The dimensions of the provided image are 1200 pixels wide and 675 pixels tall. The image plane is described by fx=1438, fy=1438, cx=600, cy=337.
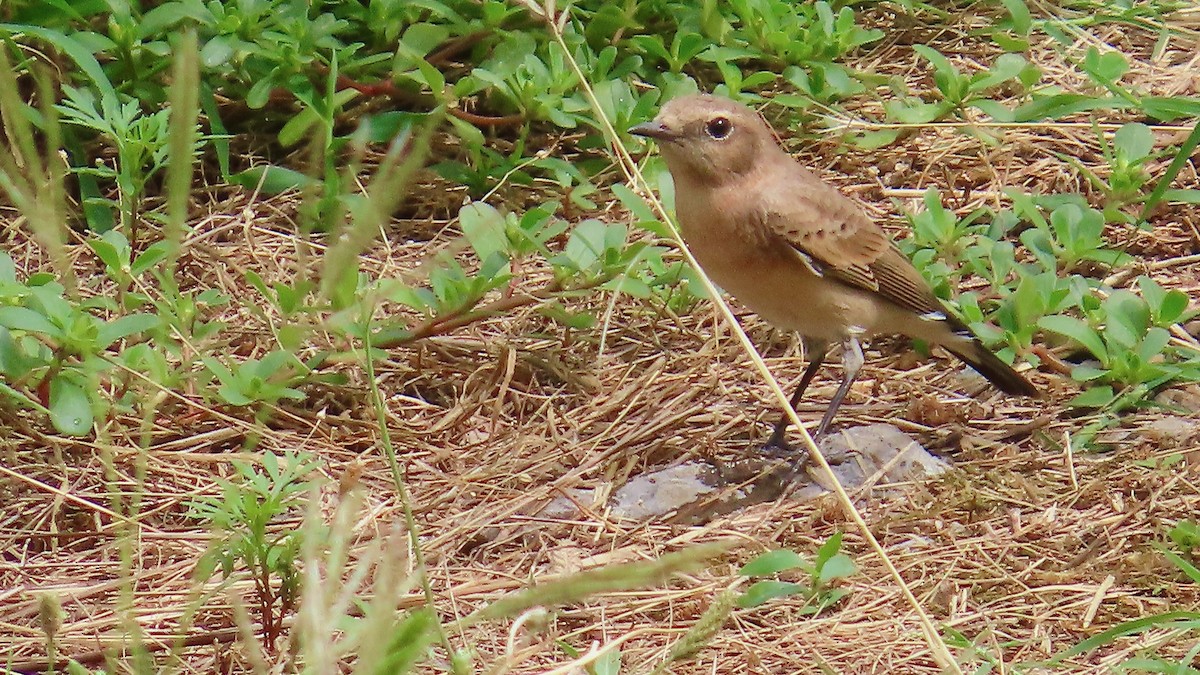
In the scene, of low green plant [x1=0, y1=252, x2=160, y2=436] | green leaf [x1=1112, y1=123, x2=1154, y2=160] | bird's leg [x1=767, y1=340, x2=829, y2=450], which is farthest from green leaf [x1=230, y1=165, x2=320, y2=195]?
green leaf [x1=1112, y1=123, x2=1154, y2=160]

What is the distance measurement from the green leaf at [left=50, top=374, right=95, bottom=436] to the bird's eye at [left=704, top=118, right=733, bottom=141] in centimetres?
199

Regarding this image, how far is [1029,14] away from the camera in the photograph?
19.6ft

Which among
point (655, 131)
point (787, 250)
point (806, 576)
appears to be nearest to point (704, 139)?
point (655, 131)

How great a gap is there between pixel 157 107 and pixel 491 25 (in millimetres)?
1225

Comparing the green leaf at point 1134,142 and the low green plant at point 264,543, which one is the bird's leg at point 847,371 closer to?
the green leaf at point 1134,142

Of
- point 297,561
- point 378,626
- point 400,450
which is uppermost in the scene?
point 378,626

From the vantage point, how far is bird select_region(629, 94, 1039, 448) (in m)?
4.39

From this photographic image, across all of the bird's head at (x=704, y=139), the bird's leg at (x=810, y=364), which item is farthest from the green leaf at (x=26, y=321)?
the bird's leg at (x=810, y=364)

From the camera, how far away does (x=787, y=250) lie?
4.44 m

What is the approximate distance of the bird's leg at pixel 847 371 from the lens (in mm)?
4402

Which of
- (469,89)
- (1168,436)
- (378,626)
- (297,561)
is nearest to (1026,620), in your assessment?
(1168,436)

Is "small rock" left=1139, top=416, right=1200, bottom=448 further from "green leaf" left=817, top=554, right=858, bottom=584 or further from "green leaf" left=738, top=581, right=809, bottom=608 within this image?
"green leaf" left=738, top=581, right=809, bottom=608

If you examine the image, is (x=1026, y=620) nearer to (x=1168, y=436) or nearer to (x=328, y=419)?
(x=1168, y=436)

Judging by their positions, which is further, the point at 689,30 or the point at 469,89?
the point at 689,30
